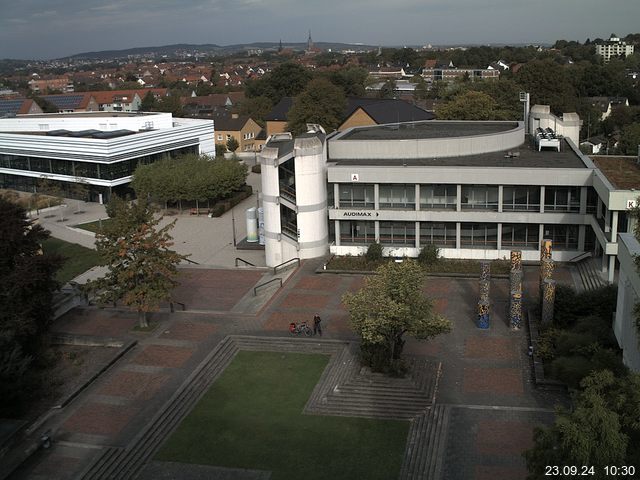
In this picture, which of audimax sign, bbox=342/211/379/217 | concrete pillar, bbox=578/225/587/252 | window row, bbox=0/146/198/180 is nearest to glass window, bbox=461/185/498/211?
concrete pillar, bbox=578/225/587/252

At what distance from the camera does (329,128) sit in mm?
80312

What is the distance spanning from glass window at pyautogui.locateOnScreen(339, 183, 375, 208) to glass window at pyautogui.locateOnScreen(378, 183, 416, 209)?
0.70 metres

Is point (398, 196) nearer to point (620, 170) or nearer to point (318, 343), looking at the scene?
point (620, 170)

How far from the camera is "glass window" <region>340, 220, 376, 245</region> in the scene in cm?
4225

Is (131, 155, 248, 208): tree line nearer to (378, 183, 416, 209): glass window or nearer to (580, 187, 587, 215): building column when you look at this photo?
(378, 183, 416, 209): glass window

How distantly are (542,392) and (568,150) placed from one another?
26.3m

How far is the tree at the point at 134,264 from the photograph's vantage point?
→ 30688mm

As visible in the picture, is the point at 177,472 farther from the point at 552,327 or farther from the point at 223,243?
the point at 223,243

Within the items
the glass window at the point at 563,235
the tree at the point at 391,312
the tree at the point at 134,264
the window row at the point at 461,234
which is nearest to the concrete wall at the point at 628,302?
the tree at the point at 391,312

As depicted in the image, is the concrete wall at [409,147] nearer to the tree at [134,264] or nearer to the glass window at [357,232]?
the glass window at [357,232]

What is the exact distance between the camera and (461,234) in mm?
40969

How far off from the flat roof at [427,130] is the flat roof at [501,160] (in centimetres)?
258

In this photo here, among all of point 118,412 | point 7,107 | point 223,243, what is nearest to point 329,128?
point 223,243

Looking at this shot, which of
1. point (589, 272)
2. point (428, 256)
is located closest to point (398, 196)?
point (428, 256)
